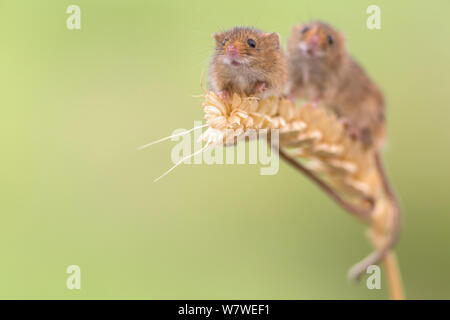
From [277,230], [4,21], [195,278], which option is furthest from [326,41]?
[4,21]

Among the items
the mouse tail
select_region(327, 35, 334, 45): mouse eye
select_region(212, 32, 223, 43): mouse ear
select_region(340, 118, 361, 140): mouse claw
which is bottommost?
the mouse tail

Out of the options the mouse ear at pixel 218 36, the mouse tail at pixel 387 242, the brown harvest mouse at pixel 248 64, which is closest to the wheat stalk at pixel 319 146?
the mouse tail at pixel 387 242

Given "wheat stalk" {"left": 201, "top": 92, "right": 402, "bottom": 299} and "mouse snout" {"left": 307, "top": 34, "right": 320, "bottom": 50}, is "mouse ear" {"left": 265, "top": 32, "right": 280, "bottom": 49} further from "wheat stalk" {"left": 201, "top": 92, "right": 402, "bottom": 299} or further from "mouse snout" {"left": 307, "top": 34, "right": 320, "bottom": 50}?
"mouse snout" {"left": 307, "top": 34, "right": 320, "bottom": 50}

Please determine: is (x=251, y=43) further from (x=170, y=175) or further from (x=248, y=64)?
(x=170, y=175)

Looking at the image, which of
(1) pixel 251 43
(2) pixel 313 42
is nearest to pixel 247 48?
(1) pixel 251 43

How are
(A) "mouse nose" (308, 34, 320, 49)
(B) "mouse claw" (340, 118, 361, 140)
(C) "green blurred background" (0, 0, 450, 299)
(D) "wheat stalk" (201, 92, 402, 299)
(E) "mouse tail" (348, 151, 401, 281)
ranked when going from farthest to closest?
(C) "green blurred background" (0, 0, 450, 299) < (A) "mouse nose" (308, 34, 320, 49) < (B) "mouse claw" (340, 118, 361, 140) < (E) "mouse tail" (348, 151, 401, 281) < (D) "wheat stalk" (201, 92, 402, 299)

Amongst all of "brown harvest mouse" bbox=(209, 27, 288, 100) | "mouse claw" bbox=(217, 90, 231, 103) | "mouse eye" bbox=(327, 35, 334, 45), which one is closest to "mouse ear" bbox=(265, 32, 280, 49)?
"brown harvest mouse" bbox=(209, 27, 288, 100)

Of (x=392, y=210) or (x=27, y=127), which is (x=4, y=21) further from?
(x=392, y=210)
